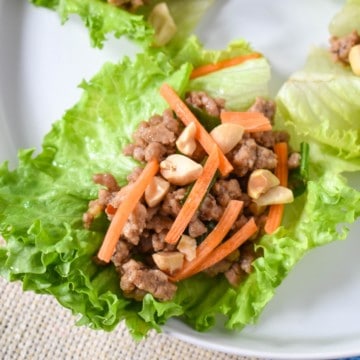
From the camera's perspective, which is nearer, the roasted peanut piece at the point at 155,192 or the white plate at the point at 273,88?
the roasted peanut piece at the point at 155,192

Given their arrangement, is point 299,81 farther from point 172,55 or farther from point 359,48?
point 172,55

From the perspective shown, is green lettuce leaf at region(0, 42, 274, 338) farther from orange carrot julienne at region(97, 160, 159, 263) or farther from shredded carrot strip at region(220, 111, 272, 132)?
shredded carrot strip at region(220, 111, 272, 132)

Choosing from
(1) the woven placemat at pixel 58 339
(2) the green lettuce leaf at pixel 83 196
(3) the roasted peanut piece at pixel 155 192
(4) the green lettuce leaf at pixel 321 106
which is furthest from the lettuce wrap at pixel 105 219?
(1) the woven placemat at pixel 58 339

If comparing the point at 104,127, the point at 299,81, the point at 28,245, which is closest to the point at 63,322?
the point at 28,245

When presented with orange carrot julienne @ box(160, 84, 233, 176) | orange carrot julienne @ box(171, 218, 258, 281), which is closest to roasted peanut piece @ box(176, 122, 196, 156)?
orange carrot julienne @ box(160, 84, 233, 176)

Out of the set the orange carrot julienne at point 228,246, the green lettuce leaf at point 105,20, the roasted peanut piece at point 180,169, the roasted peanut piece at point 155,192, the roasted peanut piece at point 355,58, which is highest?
the green lettuce leaf at point 105,20

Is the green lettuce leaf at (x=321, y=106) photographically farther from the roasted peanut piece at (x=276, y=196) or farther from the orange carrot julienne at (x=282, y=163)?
the roasted peanut piece at (x=276, y=196)

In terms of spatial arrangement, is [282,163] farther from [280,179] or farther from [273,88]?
[273,88]
